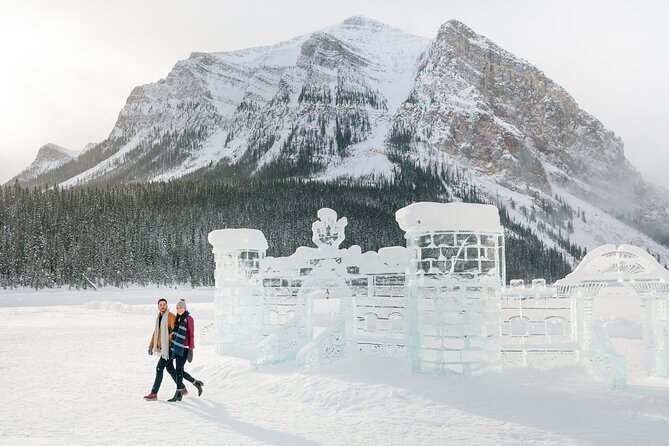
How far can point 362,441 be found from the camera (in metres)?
8.48

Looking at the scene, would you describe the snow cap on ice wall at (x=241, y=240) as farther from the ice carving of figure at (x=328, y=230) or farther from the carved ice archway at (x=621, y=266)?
the carved ice archway at (x=621, y=266)

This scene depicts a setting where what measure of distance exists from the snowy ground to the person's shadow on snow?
0.7 inches

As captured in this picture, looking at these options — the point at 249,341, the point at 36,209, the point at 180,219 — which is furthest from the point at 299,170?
the point at 249,341

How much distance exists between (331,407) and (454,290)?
13.0ft

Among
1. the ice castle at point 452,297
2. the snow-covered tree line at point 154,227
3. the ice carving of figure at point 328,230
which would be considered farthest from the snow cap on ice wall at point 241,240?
the snow-covered tree line at point 154,227

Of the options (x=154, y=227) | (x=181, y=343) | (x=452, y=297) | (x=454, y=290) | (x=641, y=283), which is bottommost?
(x=181, y=343)

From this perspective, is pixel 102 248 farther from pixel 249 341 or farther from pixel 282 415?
pixel 282 415

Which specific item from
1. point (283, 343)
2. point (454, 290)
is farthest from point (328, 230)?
point (454, 290)

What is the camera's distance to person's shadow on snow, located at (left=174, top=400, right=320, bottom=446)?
8516 mm

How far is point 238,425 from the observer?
9.44m

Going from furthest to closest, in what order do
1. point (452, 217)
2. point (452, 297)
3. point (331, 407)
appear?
point (452, 217) → point (452, 297) → point (331, 407)

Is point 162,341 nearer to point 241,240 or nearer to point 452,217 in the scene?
point 452,217

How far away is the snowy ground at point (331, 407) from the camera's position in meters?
8.73

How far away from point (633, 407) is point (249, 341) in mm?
11640
